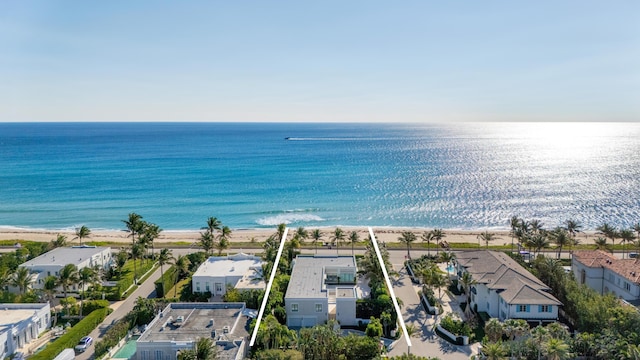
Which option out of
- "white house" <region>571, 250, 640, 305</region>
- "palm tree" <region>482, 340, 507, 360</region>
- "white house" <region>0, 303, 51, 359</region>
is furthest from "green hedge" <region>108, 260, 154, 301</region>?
"white house" <region>571, 250, 640, 305</region>

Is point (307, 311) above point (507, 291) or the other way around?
the other way around

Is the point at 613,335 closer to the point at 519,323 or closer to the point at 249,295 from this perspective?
the point at 519,323

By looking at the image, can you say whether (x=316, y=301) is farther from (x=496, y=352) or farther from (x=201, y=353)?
(x=496, y=352)

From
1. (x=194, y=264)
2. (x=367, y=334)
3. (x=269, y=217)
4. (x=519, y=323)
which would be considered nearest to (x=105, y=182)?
(x=269, y=217)

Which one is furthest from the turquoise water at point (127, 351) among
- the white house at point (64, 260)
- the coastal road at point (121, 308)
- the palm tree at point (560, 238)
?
the palm tree at point (560, 238)

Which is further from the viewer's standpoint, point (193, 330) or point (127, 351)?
point (127, 351)

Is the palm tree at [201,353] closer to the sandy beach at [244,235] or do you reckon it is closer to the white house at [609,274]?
the white house at [609,274]

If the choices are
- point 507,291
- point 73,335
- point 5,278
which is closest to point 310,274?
point 507,291

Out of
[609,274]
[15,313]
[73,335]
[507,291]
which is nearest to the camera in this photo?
[73,335]

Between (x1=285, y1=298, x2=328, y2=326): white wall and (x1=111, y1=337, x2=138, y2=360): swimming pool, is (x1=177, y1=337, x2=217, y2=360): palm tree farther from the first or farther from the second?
(x1=285, y1=298, x2=328, y2=326): white wall
